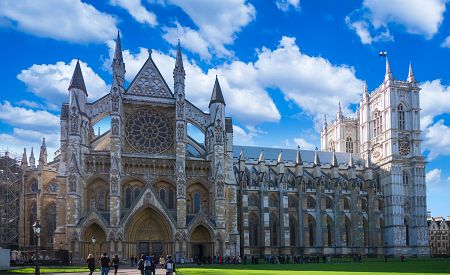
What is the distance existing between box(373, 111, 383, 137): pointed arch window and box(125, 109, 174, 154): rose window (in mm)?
43237

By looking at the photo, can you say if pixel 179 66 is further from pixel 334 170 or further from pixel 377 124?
pixel 377 124

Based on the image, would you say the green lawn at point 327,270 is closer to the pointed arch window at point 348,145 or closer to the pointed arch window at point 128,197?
the pointed arch window at point 128,197

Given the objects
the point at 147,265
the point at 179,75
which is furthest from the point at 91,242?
the point at 147,265

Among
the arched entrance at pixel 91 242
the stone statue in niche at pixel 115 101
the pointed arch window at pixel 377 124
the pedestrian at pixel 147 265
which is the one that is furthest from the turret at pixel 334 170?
the pedestrian at pixel 147 265

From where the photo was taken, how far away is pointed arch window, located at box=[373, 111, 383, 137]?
290ft

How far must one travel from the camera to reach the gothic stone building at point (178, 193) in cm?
5397

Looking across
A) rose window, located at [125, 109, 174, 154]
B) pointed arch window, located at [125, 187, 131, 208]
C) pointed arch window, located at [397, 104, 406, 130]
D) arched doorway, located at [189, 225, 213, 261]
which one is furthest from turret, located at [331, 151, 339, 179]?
pointed arch window, located at [125, 187, 131, 208]

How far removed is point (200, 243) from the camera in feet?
189

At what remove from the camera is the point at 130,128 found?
190 feet

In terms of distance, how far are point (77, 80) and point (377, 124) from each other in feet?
176

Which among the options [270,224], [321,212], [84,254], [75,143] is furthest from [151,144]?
[321,212]

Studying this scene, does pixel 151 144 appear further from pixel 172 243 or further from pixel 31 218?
pixel 31 218

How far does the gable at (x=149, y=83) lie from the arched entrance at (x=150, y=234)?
43.3ft

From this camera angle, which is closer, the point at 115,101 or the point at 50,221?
the point at 115,101
